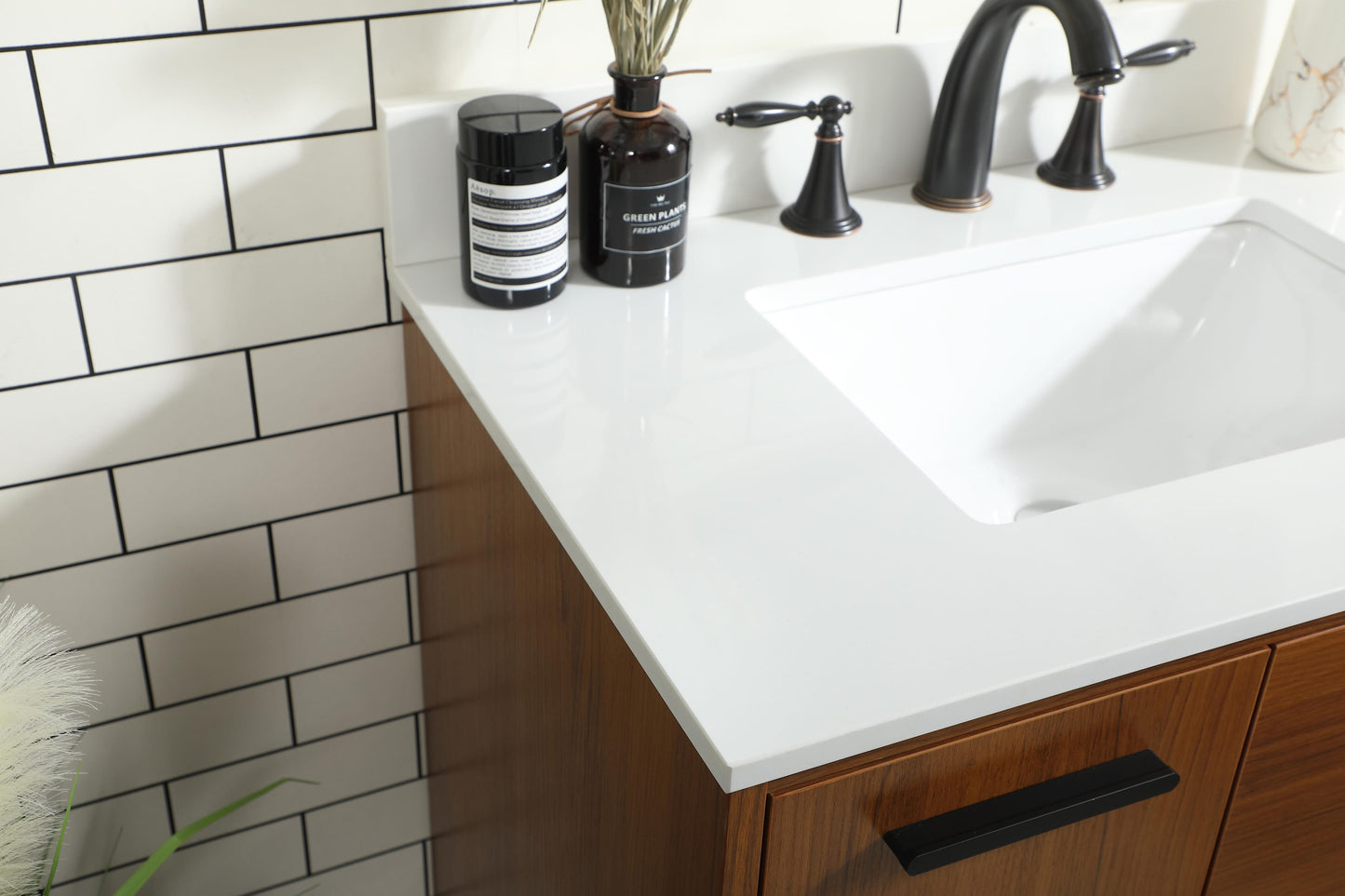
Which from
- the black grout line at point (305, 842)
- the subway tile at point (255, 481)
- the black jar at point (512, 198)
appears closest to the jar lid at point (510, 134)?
the black jar at point (512, 198)

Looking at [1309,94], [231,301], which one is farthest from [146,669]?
[1309,94]

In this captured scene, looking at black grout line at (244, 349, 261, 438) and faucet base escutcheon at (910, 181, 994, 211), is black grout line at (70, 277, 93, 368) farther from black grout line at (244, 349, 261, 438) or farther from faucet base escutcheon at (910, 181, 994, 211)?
faucet base escutcheon at (910, 181, 994, 211)

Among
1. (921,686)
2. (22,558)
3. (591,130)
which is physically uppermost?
(591,130)

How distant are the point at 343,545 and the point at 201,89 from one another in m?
0.44

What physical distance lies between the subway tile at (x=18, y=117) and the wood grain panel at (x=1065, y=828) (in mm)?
681

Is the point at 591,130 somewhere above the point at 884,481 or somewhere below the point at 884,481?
above

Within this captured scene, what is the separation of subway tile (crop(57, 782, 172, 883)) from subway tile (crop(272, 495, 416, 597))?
254mm

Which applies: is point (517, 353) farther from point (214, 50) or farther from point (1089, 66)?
point (1089, 66)

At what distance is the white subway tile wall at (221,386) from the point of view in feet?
2.93

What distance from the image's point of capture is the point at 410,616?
4.04ft

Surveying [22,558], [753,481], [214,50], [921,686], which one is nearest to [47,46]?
[214,50]

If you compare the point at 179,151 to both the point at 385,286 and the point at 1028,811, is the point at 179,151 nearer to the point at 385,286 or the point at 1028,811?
the point at 385,286

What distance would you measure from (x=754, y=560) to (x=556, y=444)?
167 mm

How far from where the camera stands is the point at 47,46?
2.77ft
